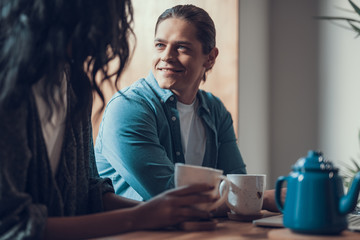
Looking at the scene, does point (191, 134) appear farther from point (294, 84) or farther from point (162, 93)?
point (294, 84)

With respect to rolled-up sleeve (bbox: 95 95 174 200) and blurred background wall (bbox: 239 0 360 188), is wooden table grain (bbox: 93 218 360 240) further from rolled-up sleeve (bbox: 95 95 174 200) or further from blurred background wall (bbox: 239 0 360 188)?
blurred background wall (bbox: 239 0 360 188)

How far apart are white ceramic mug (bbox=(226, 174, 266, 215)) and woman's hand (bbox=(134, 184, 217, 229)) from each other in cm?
26

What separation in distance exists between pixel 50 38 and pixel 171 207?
1.38ft

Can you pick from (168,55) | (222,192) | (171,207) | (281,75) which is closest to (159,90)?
(168,55)

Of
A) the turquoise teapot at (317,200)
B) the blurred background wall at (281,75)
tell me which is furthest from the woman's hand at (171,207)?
the blurred background wall at (281,75)

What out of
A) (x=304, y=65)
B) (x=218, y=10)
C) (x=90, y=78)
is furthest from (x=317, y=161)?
(x=304, y=65)

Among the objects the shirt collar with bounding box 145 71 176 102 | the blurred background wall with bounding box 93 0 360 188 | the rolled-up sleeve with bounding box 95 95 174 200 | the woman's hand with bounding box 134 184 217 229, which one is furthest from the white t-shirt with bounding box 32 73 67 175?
the blurred background wall with bounding box 93 0 360 188

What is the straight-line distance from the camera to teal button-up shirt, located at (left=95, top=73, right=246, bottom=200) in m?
1.73

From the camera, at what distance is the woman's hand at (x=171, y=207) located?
3.57 ft

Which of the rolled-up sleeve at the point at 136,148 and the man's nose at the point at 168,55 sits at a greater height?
the man's nose at the point at 168,55

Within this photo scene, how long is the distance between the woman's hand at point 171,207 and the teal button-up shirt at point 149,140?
21.9 inches

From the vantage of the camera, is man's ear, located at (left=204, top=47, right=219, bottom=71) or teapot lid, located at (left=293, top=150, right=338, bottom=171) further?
man's ear, located at (left=204, top=47, right=219, bottom=71)

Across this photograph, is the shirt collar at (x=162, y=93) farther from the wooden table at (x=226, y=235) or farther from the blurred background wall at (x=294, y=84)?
the blurred background wall at (x=294, y=84)

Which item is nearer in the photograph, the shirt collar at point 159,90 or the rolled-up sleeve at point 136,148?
Answer: the rolled-up sleeve at point 136,148
